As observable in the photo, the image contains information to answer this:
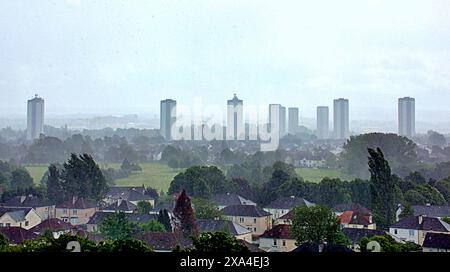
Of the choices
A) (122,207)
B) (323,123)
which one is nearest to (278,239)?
(122,207)

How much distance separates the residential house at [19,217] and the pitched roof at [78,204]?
1.93 feet

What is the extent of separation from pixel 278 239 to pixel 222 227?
95 cm

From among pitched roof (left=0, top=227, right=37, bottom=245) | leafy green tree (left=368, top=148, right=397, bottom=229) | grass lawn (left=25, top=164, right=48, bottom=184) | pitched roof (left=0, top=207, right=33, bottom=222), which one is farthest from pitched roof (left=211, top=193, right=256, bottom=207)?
grass lawn (left=25, top=164, right=48, bottom=184)

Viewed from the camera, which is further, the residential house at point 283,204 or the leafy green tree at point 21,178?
the leafy green tree at point 21,178

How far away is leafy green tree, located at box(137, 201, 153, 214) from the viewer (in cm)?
777

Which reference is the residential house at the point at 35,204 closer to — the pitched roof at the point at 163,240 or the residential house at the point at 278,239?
the pitched roof at the point at 163,240

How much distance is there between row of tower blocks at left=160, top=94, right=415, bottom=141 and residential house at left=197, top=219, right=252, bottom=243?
2.24m

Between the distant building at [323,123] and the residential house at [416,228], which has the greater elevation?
the distant building at [323,123]

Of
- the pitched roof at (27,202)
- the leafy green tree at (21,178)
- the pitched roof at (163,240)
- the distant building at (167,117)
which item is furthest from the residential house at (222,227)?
the leafy green tree at (21,178)

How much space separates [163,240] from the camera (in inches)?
197

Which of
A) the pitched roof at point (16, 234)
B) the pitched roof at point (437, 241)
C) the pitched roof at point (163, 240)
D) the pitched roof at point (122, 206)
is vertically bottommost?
the pitched roof at point (16, 234)

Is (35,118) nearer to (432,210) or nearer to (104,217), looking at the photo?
(104,217)

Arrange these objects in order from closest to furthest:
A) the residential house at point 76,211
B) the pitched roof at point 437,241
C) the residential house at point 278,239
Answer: the pitched roof at point 437,241
the residential house at point 278,239
the residential house at point 76,211

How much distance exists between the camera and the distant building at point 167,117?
8.55m
